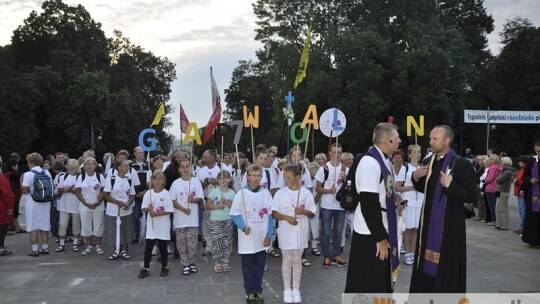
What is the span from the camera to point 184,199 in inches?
336

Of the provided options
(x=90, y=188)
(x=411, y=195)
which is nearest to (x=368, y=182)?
(x=411, y=195)

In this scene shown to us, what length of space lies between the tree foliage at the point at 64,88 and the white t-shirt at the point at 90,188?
30485 mm

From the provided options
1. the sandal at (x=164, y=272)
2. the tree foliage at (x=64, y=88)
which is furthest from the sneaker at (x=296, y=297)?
the tree foliage at (x=64, y=88)

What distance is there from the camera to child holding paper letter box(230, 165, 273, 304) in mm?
6535

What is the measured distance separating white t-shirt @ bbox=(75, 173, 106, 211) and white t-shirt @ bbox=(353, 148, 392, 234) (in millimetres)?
6555

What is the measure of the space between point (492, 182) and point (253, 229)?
9343mm

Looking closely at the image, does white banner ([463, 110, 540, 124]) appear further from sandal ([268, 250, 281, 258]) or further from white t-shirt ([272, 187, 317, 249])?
white t-shirt ([272, 187, 317, 249])

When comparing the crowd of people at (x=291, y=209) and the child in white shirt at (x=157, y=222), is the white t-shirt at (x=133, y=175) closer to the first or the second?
the crowd of people at (x=291, y=209)

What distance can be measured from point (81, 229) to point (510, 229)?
10772mm

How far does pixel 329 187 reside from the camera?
8844mm

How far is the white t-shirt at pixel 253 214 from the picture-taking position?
6562 mm

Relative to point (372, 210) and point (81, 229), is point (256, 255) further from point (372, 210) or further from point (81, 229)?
point (81, 229)

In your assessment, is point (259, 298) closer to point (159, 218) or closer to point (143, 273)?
point (143, 273)

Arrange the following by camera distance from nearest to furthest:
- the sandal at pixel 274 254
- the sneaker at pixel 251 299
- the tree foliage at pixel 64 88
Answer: the sneaker at pixel 251 299
the sandal at pixel 274 254
the tree foliage at pixel 64 88
